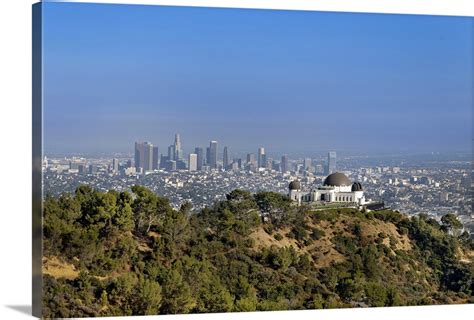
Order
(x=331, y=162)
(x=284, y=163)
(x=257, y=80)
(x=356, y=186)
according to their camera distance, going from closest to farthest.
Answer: (x=257, y=80) < (x=284, y=163) < (x=331, y=162) < (x=356, y=186)

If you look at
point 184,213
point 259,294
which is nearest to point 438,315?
point 259,294

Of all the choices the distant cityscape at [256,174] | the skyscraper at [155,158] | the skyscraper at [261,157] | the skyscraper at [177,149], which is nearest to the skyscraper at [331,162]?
the distant cityscape at [256,174]

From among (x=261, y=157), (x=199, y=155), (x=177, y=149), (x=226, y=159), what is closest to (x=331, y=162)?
(x=261, y=157)

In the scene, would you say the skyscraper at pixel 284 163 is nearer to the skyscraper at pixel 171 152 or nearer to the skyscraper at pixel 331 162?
the skyscraper at pixel 331 162

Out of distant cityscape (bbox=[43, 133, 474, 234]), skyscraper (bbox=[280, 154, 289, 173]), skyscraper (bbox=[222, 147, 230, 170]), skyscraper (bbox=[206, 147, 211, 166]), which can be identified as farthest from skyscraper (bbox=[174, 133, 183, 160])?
skyscraper (bbox=[280, 154, 289, 173])

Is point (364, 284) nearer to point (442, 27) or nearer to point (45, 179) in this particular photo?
point (442, 27)

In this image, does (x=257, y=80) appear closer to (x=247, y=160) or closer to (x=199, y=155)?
(x=247, y=160)
